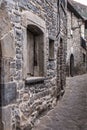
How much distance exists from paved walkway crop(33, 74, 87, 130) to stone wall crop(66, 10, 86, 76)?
625 cm

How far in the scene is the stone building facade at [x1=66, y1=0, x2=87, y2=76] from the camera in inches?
607

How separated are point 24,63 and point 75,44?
12257 millimetres

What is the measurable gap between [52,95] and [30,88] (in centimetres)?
210

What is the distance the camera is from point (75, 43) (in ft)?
55.9

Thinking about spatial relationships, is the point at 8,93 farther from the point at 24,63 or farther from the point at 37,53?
the point at 37,53

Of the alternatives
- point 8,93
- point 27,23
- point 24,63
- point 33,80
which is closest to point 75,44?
point 33,80

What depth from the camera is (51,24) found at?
740 centimetres

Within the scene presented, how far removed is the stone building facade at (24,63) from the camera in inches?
169

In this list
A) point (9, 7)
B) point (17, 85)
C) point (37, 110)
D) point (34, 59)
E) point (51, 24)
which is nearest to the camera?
point (9, 7)

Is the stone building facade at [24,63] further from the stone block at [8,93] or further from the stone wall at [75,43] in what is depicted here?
the stone wall at [75,43]

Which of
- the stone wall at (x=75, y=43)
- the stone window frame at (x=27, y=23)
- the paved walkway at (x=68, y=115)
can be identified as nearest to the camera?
the stone window frame at (x=27, y=23)

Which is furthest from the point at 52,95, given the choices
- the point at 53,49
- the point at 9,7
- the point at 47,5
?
the point at 9,7

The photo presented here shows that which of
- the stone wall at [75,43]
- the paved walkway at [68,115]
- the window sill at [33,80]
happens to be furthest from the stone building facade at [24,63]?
the stone wall at [75,43]

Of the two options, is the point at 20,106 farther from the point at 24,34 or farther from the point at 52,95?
the point at 52,95
